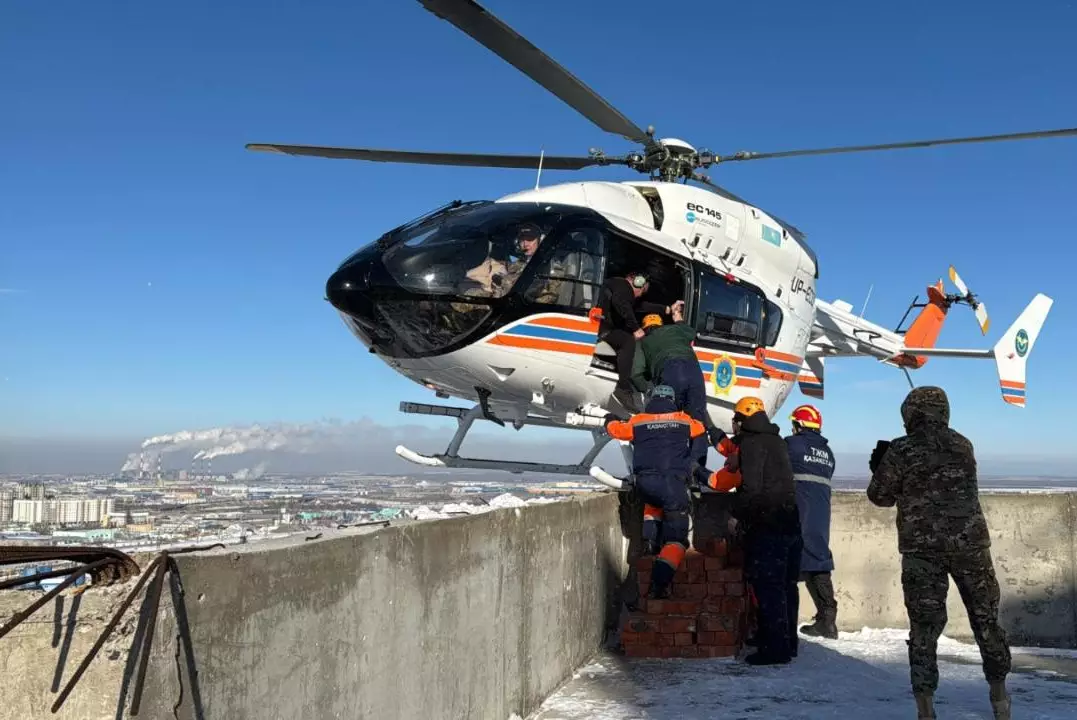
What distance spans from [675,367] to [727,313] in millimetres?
1675

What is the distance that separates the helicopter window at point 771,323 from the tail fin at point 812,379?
4.07 metres

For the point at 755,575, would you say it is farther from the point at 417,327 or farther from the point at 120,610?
the point at 120,610

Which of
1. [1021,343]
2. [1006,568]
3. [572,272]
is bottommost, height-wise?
[1006,568]

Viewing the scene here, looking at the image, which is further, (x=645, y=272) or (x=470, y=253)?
→ (x=645, y=272)

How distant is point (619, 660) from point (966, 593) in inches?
103

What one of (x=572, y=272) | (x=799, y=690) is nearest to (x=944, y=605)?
(x=799, y=690)

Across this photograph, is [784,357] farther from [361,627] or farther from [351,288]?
[361,627]

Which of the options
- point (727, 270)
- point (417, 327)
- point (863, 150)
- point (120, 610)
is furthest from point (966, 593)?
point (863, 150)

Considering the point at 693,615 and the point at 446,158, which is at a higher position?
the point at 446,158

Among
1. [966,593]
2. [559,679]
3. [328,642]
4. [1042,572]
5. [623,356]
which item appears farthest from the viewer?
[623,356]

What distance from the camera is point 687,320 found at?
9.02m

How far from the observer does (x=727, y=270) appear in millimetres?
9617

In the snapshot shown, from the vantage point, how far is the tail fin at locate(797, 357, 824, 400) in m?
14.2

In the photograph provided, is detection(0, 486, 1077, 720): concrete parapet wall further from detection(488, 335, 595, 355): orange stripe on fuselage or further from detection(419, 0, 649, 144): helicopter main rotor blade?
detection(419, 0, 649, 144): helicopter main rotor blade
